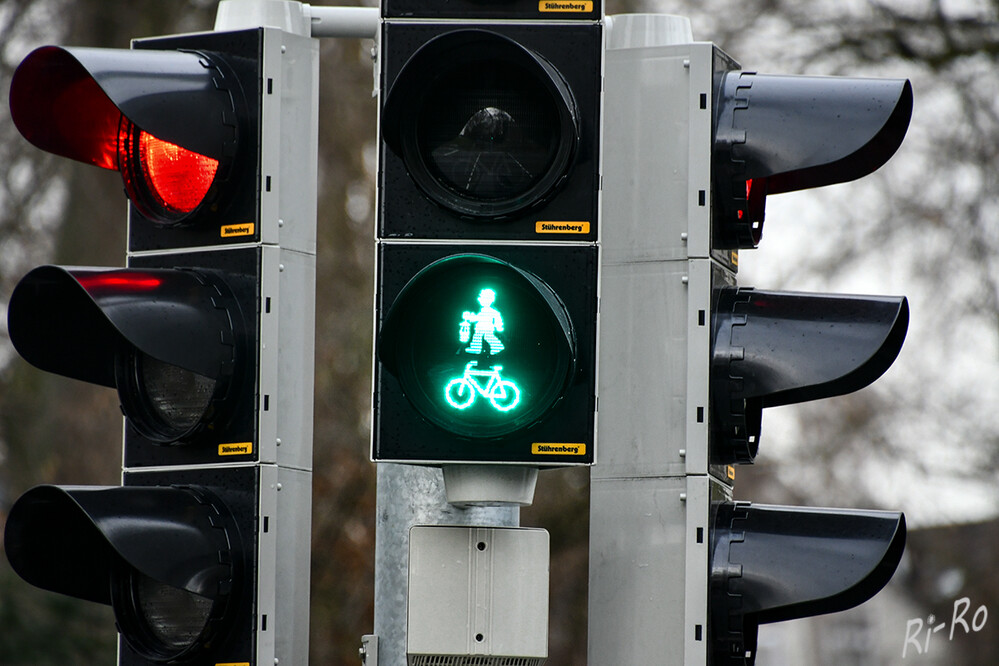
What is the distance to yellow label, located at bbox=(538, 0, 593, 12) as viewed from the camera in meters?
4.44

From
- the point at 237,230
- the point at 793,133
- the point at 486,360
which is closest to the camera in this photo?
the point at 486,360

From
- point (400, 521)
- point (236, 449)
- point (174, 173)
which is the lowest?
point (400, 521)

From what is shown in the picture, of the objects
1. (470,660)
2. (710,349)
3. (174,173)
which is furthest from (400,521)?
(174,173)

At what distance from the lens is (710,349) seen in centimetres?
465

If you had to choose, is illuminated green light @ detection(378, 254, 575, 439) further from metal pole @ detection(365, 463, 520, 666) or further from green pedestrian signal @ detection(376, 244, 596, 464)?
metal pole @ detection(365, 463, 520, 666)

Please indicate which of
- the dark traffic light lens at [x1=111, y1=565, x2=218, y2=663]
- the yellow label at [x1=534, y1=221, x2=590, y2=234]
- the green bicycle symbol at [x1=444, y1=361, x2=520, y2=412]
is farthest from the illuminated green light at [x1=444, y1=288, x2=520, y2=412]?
the dark traffic light lens at [x1=111, y1=565, x2=218, y2=663]

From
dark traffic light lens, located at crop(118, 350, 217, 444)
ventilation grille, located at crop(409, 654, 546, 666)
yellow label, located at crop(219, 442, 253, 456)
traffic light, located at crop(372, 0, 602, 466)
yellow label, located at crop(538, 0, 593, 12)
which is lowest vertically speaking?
ventilation grille, located at crop(409, 654, 546, 666)

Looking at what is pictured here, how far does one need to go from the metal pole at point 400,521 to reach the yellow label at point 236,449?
1.19ft

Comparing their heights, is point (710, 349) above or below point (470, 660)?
above

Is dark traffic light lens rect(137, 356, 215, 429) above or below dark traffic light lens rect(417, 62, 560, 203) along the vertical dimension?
below

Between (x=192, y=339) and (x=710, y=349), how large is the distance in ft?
4.55

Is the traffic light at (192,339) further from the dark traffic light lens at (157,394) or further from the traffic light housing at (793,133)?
the traffic light housing at (793,133)

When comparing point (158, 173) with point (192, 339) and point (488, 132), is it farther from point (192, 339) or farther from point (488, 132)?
point (488, 132)

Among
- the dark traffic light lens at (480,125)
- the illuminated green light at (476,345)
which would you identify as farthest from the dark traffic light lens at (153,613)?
the dark traffic light lens at (480,125)
